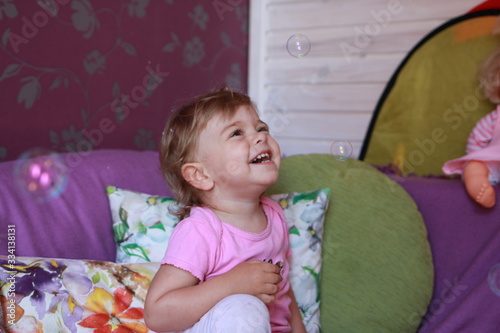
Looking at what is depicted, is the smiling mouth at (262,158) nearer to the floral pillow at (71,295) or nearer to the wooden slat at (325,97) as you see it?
the floral pillow at (71,295)

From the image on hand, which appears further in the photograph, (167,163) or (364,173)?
(364,173)

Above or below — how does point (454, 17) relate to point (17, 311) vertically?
above

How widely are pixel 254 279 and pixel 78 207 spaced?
51cm

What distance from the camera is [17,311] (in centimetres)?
91

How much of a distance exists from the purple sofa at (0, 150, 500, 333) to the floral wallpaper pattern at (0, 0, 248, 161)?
18 centimetres

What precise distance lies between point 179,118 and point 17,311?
1.62 ft

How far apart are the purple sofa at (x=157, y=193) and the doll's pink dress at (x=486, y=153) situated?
69 millimetres

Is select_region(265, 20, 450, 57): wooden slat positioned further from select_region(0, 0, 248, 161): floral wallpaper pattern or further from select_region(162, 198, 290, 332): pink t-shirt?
select_region(162, 198, 290, 332): pink t-shirt

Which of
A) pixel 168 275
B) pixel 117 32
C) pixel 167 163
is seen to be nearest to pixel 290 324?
pixel 168 275

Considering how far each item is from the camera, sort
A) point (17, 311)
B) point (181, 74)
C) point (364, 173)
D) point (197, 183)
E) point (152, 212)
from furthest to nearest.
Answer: point (181, 74) < point (364, 173) < point (152, 212) < point (197, 183) < point (17, 311)

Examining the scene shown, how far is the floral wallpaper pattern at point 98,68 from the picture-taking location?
1362mm

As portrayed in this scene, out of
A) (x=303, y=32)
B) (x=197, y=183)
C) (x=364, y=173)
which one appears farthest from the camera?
(x=303, y=32)

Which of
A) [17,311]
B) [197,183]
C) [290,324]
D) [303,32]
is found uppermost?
[303,32]

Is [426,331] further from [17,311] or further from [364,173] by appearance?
[17,311]
